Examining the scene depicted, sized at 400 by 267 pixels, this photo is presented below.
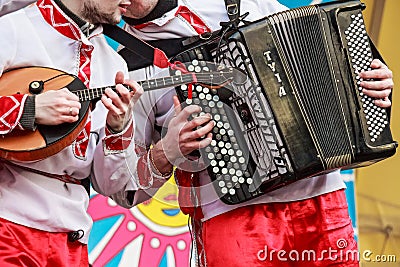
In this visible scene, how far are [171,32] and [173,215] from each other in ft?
3.18

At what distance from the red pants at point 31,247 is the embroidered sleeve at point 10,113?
0.27 meters

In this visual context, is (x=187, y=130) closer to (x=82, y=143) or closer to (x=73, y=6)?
(x=82, y=143)

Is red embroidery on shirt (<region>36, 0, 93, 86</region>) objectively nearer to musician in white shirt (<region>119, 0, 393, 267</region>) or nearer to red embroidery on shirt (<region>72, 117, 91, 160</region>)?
red embroidery on shirt (<region>72, 117, 91, 160</region>)

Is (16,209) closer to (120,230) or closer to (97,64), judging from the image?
(97,64)

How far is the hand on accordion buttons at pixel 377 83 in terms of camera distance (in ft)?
7.73

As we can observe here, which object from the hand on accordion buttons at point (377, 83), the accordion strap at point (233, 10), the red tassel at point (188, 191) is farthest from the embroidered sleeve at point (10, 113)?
the hand on accordion buttons at point (377, 83)

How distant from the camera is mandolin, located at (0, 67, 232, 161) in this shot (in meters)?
2.15

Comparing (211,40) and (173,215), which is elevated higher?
(211,40)

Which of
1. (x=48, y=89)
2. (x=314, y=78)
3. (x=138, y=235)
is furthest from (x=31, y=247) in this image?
(x=138, y=235)

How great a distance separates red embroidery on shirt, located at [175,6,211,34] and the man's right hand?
58 centimetres

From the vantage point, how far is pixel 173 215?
10.8ft

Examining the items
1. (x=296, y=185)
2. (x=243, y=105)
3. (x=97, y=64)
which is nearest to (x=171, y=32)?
(x=97, y=64)

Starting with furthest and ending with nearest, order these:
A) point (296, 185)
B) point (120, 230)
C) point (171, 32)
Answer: point (120, 230)
point (171, 32)
point (296, 185)

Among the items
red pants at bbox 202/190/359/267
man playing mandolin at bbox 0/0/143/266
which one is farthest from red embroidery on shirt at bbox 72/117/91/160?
red pants at bbox 202/190/359/267
